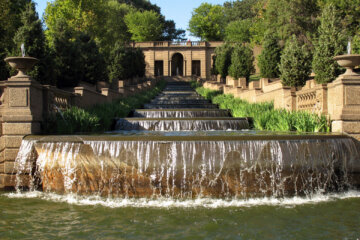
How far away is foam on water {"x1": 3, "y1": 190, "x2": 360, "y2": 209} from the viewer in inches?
295

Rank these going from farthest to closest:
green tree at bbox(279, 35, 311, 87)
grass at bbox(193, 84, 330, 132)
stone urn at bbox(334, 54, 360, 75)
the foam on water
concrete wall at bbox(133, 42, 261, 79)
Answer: concrete wall at bbox(133, 42, 261, 79) → green tree at bbox(279, 35, 311, 87) → grass at bbox(193, 84, 330, 132) → stone urn at bbox(334, 54, 360, 75) → the foam on water

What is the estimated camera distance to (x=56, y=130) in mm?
11328

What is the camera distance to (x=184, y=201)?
7.90m

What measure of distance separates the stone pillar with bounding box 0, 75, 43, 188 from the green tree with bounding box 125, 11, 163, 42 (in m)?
58.4

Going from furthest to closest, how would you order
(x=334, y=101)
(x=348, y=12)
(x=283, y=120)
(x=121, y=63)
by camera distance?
(x=348, y=12), (x=121, y=63), (x=283, y=120), (x=334, y=101)

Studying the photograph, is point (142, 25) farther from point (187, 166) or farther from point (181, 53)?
point (187, 166)

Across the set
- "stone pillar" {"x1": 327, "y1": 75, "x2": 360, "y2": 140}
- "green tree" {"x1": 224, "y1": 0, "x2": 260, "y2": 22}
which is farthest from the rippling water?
"green tree" {"x1": 224, "y1": 0, "x2": 260, "y2": 22}

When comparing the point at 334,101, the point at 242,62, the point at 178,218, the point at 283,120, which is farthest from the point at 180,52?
the point at 178,218

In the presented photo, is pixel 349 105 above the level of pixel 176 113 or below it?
above

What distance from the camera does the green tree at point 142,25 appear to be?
218ft

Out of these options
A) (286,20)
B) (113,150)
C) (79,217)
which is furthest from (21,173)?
(286,20)

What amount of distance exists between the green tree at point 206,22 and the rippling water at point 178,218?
2576 inches

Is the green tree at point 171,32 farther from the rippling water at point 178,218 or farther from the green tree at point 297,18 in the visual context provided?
the rippling water at point 178,218

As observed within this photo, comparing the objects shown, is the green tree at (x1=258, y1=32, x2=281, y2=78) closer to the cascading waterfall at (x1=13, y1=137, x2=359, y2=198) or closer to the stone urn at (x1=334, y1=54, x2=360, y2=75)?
the stone urn at (x1=334, y1=54, x2=360, y2=75)
